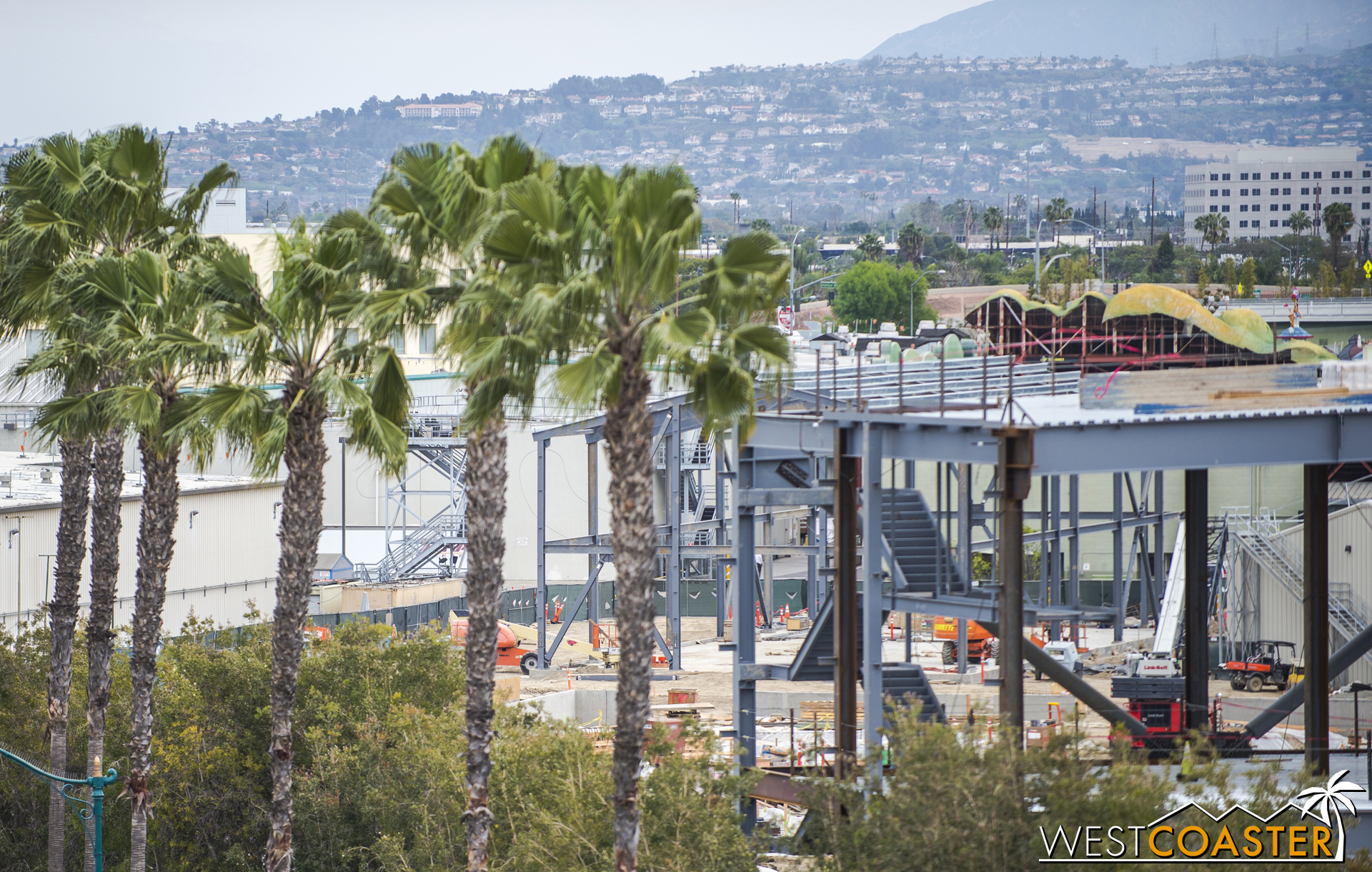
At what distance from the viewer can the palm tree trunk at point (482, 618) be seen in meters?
16.7

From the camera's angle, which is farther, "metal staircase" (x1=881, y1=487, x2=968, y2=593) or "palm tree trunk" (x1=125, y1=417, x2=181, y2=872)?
"metal staircase" (x1=881, y1=487, x2=968, y2=593)

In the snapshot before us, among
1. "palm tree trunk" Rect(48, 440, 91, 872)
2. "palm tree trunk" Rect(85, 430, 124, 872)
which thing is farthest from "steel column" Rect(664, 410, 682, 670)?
"palm tree trunk" Rect(85, 430, 124, 872)

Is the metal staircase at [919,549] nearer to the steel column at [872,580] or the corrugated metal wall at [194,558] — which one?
the steel column at [872,580]

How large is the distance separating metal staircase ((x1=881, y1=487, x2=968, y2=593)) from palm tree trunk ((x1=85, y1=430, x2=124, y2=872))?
11102 mm

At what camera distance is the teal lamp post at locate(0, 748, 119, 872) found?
18.8 meters

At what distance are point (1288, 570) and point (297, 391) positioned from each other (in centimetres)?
3373

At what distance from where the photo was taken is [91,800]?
20.9 meters

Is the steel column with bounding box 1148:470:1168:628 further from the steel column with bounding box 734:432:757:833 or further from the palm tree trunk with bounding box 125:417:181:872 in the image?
the palm tree trunk with bounding box 125:417:181:872

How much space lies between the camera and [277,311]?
17.7 metres

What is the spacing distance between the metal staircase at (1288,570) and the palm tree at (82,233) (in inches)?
1120

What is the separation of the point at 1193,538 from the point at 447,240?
1336cm

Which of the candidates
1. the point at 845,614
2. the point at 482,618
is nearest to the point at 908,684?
the point at 845,614

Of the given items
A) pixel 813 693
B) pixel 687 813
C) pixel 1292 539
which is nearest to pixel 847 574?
pixel 687 813

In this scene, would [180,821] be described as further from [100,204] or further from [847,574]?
[847,574]
